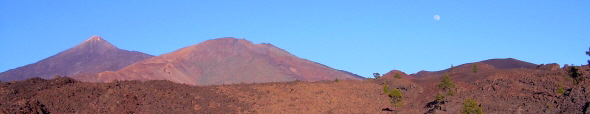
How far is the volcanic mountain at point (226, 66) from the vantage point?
102062 mm

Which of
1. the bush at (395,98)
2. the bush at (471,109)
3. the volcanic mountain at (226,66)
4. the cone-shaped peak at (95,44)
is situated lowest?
the bush at (471,109)

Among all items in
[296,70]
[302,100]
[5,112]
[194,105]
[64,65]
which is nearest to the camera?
[5,112]

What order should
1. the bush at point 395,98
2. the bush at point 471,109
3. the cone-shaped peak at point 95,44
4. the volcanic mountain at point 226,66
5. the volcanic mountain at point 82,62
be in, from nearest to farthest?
the bush at point 471,109, the bush at point 395,98, the volcanic mountain at point 226,66, the volcanic mountain at point 82,62, the cone-shaped peak at point 95,44

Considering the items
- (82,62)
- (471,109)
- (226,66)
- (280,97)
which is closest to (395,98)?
(280,97)

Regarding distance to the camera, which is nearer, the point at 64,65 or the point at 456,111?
the point at 456,111

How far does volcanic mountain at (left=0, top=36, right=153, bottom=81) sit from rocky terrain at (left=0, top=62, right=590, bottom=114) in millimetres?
98204

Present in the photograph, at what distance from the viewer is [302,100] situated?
34.7 metres

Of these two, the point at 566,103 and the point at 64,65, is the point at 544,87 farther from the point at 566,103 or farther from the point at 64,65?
the point at 64,65

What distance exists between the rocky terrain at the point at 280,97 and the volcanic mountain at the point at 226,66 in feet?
188

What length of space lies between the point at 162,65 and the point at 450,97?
262 feet

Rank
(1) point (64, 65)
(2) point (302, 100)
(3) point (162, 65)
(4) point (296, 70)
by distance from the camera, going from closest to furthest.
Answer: (2) point (302, 100)
(3) point (162, 65)
(4) point (296, 70)
(1) point (64, 65)

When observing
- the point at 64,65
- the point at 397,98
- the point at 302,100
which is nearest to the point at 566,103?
the point at 397,98

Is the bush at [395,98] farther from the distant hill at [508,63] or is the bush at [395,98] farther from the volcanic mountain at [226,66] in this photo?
the distant hill at [508,63]

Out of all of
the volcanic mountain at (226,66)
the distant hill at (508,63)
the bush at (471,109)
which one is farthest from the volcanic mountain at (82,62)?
the bush at (471,109)
